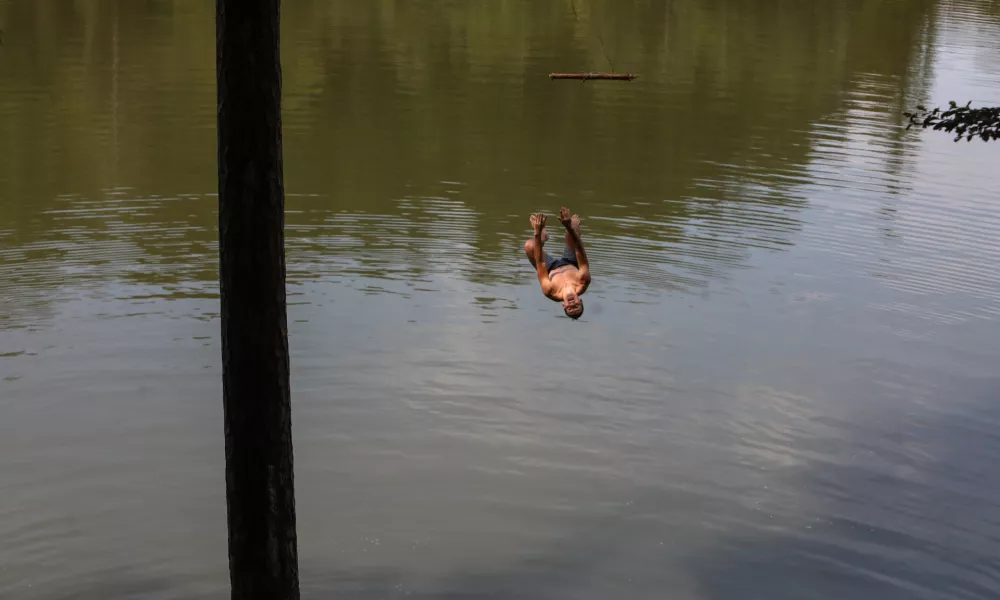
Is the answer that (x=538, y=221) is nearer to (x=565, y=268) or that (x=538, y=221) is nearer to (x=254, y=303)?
(x=565, y=268)

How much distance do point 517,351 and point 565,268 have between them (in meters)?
1.64

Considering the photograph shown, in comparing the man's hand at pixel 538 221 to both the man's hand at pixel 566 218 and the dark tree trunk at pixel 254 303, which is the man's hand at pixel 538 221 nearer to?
the man's hand at pixel 566 218

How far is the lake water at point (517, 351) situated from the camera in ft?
29.5

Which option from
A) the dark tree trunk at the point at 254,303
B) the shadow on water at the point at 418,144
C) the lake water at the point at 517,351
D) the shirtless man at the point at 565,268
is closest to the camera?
the dark tree trunk at the point at 254,303

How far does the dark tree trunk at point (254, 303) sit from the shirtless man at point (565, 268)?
17.3 feet

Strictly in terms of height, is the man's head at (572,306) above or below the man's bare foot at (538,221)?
below

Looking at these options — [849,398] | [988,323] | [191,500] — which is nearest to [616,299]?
[849,398]

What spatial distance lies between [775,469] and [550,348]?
341 centimetres

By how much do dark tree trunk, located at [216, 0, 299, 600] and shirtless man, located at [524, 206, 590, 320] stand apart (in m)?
5.27

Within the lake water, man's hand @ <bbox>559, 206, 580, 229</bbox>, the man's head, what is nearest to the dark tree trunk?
the lake water

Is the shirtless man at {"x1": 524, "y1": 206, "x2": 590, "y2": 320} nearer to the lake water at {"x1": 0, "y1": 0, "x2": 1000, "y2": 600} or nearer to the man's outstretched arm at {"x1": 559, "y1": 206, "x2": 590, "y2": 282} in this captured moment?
the man's outstretched arm at {"x1": 559, "y1": 206, "x2": 590, "y2": 282}

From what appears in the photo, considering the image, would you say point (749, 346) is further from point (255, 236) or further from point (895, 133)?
point (895, 133)

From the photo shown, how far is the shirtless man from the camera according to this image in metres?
10.8

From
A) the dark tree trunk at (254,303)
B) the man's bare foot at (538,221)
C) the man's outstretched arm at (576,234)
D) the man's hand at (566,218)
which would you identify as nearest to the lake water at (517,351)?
the man's outstretched arm at (576,234)
